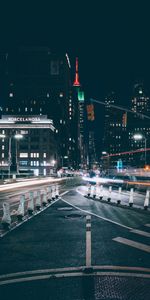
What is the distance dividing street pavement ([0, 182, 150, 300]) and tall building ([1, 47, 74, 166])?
450 feet

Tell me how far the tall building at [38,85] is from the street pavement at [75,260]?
13719 centimetres

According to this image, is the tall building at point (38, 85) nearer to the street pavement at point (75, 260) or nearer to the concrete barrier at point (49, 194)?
the concrete barrier at point (49, 194)

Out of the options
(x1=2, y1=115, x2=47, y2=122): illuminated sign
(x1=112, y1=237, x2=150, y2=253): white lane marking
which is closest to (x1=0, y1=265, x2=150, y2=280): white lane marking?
(x1=112, y1=237, x2=150, y2=253): white lane marking

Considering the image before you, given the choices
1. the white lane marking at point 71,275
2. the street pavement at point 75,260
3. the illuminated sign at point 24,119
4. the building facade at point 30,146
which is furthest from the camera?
the illuminated sign at point 24,119

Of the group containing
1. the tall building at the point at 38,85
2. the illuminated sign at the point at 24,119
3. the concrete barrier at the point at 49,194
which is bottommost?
the concrete barrier at the point at 49,194

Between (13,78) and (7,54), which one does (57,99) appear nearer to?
(13,78)

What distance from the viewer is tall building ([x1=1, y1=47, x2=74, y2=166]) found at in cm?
14988

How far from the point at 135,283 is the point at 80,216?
819 cm

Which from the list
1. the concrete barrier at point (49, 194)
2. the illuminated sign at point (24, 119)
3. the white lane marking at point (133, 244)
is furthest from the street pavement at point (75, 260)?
the illuminated sign at point (24, 119)

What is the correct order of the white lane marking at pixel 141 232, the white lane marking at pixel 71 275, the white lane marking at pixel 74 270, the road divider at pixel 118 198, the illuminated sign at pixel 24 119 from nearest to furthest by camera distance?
the white lane marking at pixel 71 275
the white lane marking at pixel 74 270
the white lane marking at pixel 141 232
the road divider at pixel 118 198
the illuminated sign at pixel 24 119

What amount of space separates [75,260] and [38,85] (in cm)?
17075

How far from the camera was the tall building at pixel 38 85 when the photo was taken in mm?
149875

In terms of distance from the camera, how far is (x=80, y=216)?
46.3ft

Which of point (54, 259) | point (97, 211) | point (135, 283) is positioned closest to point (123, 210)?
point (97, 211)
